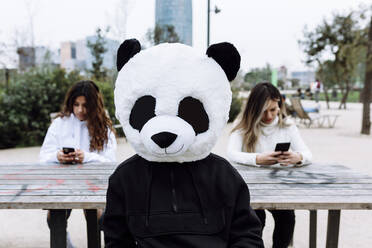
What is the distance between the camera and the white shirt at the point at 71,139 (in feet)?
9.91

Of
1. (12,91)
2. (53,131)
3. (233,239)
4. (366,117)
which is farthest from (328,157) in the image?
(12,91)

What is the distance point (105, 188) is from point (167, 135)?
115 centimetres

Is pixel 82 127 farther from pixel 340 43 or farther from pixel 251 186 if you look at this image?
pixel 340 43

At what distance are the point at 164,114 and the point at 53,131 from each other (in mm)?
2145

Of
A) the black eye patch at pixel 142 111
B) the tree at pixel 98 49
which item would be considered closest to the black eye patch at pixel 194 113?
the black eye patch at pixel 142 111

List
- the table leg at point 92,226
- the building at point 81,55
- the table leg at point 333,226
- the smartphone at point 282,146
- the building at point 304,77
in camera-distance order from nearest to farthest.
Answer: the table leg at point 333,226 < the smartphone at point 282,146 < the table leg at point 92,226 < the building at point 81,55 < the building at point 304,77

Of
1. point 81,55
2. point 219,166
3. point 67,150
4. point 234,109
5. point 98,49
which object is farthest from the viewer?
point 81,55

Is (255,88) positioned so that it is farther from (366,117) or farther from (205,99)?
(366,117)

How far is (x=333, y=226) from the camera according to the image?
91.9 inches

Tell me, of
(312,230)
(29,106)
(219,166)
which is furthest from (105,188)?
(29,106)

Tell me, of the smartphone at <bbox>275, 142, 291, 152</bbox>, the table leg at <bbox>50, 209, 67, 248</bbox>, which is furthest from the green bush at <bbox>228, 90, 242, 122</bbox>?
the table leg at <bbox>50, 209, 67, 248</bbox>

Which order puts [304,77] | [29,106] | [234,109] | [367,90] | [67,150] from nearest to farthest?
[67,150]
[29,106]
[367,90]
[234,109]
[304,77]

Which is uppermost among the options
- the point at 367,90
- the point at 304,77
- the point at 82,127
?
the point at 304,77

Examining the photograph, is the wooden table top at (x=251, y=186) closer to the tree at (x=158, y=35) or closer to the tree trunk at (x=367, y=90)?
the tree trunk at (x=367, y=90)
